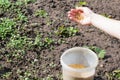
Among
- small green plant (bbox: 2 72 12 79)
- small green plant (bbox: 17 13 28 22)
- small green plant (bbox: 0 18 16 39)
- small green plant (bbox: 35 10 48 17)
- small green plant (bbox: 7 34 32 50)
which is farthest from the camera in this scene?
small green plant (bbox: 35 10 48 17)

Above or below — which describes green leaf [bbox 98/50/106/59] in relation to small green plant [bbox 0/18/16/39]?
below

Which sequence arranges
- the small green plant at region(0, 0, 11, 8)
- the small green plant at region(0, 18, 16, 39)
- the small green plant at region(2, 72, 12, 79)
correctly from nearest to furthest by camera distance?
the small green plant at region(2, 72, 12, 79), the small green plant at region(0, 18, 16, 39), the small green plant at region(0, 0, 11, 8)

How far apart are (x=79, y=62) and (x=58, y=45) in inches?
30.1

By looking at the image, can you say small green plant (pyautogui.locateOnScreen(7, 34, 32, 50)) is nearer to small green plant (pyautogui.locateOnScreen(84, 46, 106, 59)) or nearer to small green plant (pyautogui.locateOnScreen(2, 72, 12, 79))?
small green plant (pyautogui.locateOnScreen(2, 72, 12, 79))

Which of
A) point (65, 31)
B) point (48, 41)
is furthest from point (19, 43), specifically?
point (65, 31)

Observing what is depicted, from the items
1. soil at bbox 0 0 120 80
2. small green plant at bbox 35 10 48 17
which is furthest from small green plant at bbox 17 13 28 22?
small green plant at bbox 35 10 48 17

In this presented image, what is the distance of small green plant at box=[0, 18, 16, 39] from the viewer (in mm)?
4174

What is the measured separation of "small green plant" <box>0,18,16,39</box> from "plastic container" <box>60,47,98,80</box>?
46.4 inches

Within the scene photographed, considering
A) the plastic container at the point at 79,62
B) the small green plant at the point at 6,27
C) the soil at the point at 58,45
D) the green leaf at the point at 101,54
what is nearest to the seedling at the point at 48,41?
the soil at the point at 58,45

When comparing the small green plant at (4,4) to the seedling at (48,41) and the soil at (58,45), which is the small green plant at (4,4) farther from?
the seedling at (48,41)

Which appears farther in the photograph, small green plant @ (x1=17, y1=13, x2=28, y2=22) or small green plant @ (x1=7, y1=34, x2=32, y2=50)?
small green plant @ (x1=17, y1=13, x2=28, y2=22)

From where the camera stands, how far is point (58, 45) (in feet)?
13.3

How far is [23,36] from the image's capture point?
13.6 feet

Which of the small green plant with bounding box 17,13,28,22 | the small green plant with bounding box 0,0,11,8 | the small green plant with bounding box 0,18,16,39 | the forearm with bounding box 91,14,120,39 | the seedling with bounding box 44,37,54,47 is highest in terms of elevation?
the forearm with bounding box 91,14,120,39
